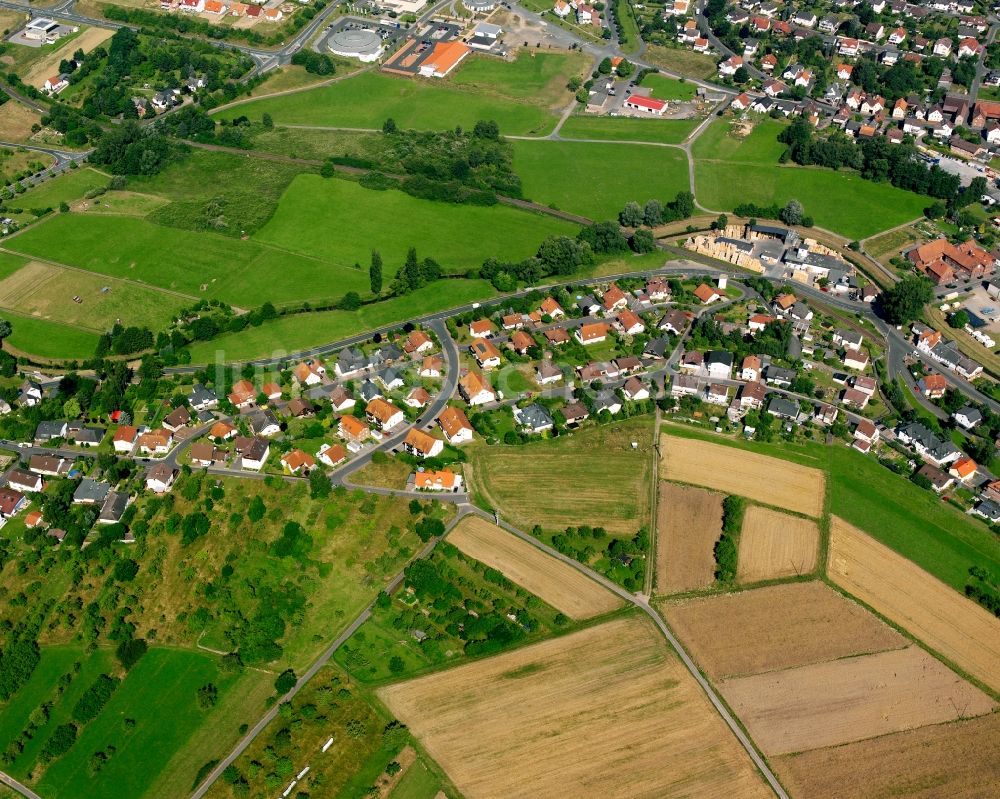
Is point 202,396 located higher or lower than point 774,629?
higher

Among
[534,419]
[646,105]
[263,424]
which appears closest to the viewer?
[263,424]

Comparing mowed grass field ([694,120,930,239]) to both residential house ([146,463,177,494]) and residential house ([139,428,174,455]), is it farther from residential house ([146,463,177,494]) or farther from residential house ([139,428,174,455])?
residential house ([146,463,177,494])

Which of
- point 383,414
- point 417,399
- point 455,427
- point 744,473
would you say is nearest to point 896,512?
point 744,473

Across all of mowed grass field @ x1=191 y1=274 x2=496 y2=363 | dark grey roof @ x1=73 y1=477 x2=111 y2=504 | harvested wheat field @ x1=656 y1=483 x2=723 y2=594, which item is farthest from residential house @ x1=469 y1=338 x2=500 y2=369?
dark grey roof @ x1=73 y1=477 x2=111 y2=504

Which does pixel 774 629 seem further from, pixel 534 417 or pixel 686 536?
pixel 534 417

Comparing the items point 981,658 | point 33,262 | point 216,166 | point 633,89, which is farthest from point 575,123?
point 981,658

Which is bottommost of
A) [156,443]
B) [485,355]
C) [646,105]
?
[156,443]

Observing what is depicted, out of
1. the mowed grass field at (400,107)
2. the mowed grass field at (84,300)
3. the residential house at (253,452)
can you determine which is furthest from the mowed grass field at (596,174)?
the residential house at (253,452)
